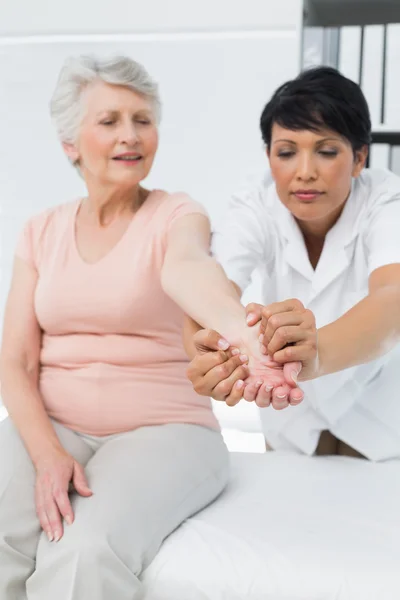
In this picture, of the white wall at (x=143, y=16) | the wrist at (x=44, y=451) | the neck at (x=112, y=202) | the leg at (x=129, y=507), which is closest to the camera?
the leg at (x=129, y=507)

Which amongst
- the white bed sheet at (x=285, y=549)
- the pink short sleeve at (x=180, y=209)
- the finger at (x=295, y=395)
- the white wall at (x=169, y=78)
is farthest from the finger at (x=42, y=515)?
the white wall at (x=169, y=78)

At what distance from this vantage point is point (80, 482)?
Answer: 1338 mm

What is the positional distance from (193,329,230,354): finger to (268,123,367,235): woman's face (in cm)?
40

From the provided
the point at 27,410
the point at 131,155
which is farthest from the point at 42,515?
the point at 131,155

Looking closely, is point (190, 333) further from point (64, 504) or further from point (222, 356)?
point (64, 504)

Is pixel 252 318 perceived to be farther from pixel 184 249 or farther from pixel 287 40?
pixel 287 40

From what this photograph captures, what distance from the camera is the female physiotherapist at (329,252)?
1.37m

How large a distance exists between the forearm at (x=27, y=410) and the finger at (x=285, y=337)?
1.45 ft

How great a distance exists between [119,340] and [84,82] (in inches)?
19.5

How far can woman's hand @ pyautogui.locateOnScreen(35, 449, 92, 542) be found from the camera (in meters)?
1.27

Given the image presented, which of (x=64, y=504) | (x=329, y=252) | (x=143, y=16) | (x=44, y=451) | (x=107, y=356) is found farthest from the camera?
(x=143, y=16)

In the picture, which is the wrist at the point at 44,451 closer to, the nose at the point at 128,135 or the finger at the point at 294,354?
the finger at the point at 294,354

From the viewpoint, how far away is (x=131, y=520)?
48.9 inches

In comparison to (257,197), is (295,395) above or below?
below
